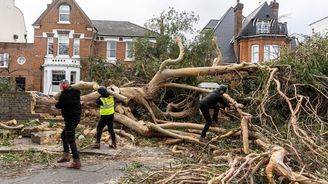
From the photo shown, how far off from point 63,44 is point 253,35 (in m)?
16.0

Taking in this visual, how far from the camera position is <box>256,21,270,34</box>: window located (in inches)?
1421

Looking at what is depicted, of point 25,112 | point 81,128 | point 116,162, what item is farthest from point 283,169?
point 25,112

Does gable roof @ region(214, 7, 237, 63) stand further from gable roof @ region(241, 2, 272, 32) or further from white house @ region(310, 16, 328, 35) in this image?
white house @ region(310, 16, 328, 35)

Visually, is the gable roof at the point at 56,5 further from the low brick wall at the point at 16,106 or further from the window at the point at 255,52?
the low brick wall at the point at 16,106

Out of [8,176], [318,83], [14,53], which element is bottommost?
[8,176]

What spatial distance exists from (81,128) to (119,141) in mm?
2102

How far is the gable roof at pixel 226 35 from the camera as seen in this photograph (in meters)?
37.5

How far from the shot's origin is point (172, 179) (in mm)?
5305

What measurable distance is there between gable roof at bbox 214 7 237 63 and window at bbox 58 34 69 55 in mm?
13192

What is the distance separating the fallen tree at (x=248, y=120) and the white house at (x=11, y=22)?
31.2 metres

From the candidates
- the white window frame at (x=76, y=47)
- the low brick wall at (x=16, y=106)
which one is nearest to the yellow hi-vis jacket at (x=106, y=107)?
the low brick wall at (x=16, y=106)

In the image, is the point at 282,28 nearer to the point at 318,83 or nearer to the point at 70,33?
the point at 70,33

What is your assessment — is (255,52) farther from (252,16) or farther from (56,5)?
(56,5)

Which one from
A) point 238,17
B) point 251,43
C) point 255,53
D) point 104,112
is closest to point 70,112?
point 104,112
